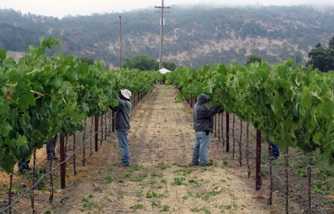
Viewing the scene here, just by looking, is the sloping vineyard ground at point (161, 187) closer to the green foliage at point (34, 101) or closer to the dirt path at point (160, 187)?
the dirt path at point (160, 187)

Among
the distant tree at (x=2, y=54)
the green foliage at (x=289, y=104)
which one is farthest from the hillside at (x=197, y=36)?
the distant tree at (x=2, y=54)

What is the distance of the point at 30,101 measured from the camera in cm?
684

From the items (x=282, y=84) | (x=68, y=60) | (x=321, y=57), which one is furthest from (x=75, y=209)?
(x=321, y=57)

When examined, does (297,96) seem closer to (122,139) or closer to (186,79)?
(122,139)

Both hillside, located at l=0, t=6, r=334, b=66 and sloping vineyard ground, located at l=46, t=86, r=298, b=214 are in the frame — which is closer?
sloping vineyard ground, located at l=46, t=86, r=298, b=214

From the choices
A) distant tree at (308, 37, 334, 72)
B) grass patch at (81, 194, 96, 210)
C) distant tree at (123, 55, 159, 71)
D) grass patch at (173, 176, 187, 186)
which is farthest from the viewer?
distant tree at (123, 55, 159, 71)

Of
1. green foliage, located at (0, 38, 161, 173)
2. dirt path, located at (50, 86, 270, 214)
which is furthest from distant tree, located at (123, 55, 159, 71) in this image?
green foliage, located at (0, 38, 161, 173)

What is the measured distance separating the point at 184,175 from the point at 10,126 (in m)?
6.24

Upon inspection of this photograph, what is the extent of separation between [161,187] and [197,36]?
6035 inches

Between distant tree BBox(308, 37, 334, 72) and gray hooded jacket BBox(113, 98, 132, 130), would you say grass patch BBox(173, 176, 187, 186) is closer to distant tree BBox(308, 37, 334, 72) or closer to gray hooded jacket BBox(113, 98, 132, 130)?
gray hooded jacket BBox(113, 98, 132, 130)

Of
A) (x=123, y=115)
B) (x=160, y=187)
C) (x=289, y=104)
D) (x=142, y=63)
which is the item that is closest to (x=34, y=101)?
(x=289, y=104)

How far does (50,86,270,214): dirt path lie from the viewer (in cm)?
976

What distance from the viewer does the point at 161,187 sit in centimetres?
1119

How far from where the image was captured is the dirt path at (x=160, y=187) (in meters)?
9.76
